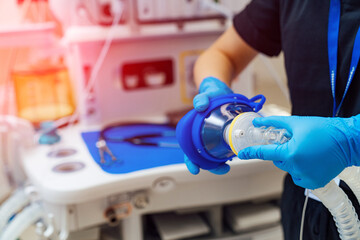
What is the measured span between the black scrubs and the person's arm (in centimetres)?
16

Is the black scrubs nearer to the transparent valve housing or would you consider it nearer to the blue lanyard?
the blue lanyard

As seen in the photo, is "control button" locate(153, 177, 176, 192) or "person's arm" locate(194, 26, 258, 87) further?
"control button" locate(153, 177, 176, 192)

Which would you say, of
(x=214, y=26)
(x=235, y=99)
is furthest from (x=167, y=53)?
(x=235, y=99)

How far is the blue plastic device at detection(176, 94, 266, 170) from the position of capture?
2.39ft

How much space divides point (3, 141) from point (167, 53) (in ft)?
2.16

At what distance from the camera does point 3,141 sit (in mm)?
1348

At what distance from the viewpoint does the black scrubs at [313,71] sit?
0.78 m

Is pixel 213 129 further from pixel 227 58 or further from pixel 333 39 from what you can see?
pixel 227 58

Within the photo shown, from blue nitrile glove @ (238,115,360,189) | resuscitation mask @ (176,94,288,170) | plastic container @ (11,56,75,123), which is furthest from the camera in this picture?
plastic container @ (11,56,75,123)

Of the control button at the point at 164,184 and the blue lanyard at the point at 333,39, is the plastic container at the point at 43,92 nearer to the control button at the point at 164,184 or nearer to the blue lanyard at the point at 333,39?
the control button at the point at 164,184

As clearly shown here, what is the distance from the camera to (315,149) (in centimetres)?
54

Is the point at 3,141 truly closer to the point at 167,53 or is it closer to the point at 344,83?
the point at 167,53

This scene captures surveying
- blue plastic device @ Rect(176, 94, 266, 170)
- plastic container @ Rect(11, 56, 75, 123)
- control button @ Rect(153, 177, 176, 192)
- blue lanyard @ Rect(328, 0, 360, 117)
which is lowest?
control button @ Rect(153, 177, 176, 192)

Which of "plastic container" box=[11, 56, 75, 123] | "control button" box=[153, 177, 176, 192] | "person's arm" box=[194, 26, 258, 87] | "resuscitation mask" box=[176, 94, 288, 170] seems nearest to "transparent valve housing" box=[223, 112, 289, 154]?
"resuscitation mask" box=[176, 94, 288, 170]
